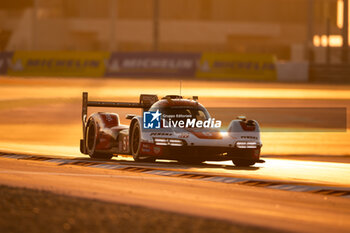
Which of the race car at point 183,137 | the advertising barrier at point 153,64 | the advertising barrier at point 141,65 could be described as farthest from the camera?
the advertising barrier at point 153,64

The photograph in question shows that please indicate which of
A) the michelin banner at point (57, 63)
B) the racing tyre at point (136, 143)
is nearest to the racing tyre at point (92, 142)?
the racing tyre at point (136, 143)

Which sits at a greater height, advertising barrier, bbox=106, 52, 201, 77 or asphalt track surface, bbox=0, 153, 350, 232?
advertising barrier, bbox=106, 52, 201, 77

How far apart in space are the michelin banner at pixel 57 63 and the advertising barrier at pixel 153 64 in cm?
85

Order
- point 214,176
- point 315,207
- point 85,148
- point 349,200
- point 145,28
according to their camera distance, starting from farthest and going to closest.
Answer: point 145,28 < point 85,148 < point 214,176 < point 349,200 < point 315,207

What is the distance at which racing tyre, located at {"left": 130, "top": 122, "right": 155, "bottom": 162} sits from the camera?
15.2m

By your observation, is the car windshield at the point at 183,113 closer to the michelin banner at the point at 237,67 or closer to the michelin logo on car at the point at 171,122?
the michelin logo on car at the point at 171,122

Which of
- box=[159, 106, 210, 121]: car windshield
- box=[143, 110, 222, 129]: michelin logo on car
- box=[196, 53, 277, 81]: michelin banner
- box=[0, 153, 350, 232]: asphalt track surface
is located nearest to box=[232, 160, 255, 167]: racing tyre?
box=[143, 110, 222, 129]: michelin logo on car

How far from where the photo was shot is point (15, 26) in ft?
291

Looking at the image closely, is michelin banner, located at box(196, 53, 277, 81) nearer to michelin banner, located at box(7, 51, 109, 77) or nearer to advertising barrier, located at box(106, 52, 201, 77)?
advertising barrier, located at box(106, 52, 201, 77)

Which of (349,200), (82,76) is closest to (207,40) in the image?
(82,76)

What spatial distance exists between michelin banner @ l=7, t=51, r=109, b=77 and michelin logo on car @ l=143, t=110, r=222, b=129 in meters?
40.7

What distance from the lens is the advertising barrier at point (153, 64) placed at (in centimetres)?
5469

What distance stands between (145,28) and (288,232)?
87226 mm

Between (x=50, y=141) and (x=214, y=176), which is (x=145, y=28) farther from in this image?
(x=214, y=176)
